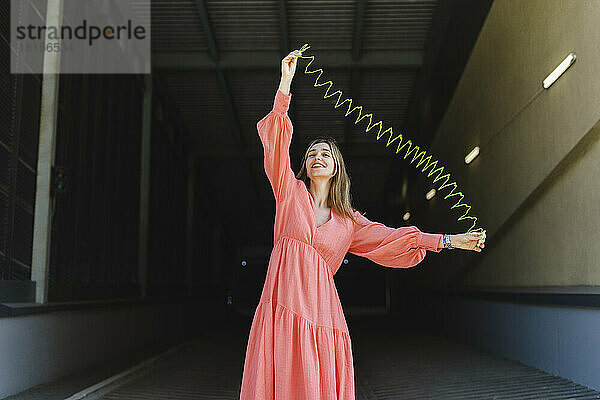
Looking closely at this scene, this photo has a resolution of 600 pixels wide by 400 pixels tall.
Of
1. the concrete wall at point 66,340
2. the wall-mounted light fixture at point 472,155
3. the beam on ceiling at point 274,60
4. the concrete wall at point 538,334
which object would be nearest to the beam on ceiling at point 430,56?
A: the beam on ceiling at point 274,60

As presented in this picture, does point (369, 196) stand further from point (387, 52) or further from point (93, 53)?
point (93, 53)

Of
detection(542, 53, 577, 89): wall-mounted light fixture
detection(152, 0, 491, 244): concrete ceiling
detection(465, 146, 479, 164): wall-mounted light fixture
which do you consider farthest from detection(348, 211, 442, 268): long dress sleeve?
detection(465, 146, 479, 164): wall-mounted light fixture

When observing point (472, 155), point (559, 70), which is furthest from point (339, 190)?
point (472, 155)

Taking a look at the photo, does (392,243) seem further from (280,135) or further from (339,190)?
(280,135)

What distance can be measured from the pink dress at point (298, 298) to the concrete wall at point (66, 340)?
14.4 ft

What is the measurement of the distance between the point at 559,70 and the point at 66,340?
6.70 meters

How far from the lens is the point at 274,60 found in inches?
545

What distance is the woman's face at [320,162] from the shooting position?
2939 millimetres

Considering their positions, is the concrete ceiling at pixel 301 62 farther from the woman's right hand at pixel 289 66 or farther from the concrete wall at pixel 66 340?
the woman's right hand at pixel 289 66

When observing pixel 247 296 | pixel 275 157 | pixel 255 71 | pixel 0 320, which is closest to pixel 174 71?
pixel 255 71

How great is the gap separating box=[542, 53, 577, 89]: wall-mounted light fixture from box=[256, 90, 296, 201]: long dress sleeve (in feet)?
17.6

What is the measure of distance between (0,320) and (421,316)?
48.6ft

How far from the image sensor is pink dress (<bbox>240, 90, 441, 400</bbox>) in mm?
2645

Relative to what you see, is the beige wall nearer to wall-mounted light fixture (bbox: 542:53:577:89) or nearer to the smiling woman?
wall-mounted light fixture (bbox: 542:53:577:89)
